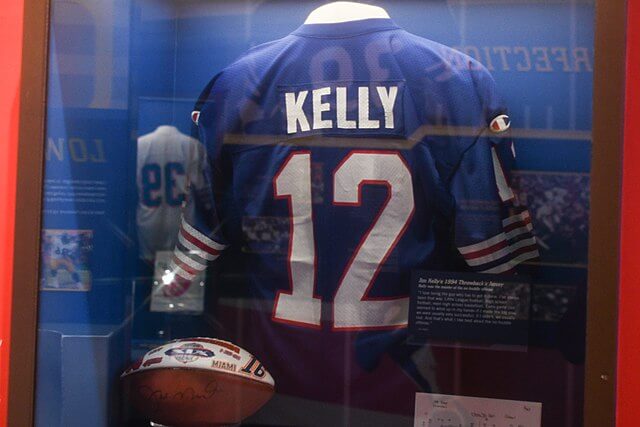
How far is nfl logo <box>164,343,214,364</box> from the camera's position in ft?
5.35

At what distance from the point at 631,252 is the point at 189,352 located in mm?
990

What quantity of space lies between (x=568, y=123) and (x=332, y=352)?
753 millimetres

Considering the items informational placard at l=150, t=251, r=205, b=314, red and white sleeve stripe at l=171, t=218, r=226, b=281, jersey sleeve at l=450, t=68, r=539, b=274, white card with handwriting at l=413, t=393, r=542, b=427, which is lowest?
white card with handwriting at l=413, t=393, r=542, b=427

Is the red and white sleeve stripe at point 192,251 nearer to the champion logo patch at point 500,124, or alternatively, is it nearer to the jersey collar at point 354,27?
the jersey collar at point 354,27

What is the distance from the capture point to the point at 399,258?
1.63m

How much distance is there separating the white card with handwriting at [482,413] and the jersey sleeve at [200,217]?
640 millimetres

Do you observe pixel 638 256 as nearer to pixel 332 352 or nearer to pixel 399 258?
pixel 399 258

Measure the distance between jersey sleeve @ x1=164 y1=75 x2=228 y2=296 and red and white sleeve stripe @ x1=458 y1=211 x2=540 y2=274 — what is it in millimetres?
599

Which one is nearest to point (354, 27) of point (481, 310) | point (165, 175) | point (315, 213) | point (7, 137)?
point (315, 213)

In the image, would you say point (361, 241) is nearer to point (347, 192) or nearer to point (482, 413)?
point (347, 192)

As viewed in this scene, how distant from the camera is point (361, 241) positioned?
1.65m

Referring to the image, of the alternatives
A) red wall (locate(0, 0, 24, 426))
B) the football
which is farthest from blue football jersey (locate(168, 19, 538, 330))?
red wall (locate(0, 0, 24, 426))

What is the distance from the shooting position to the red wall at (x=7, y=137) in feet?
5.27
